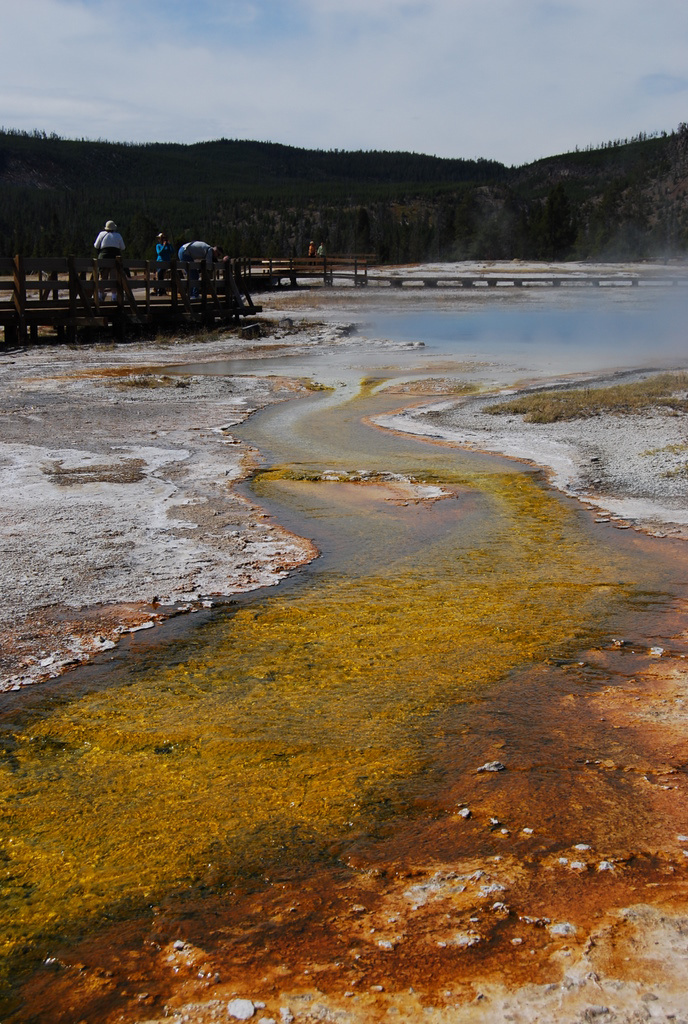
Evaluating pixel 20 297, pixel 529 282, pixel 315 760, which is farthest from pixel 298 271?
pixel 315 760

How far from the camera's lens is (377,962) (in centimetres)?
231

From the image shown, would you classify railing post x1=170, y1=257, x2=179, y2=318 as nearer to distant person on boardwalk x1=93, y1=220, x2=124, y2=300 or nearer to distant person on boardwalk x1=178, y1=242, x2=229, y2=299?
distant person on boardwalk x1=93, y1=220, x2=124, y2=300

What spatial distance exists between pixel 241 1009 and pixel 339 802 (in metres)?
0.89

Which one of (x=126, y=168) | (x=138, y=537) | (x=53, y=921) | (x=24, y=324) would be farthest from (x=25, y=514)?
(x=126, y=168)

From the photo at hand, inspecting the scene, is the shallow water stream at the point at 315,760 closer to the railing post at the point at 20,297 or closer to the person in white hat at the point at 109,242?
the railing post at the point at 20,297

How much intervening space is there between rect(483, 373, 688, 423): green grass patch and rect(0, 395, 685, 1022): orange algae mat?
4.62 metres

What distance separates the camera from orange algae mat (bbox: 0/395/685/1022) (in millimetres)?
2357

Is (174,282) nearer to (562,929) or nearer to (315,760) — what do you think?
(315,760)

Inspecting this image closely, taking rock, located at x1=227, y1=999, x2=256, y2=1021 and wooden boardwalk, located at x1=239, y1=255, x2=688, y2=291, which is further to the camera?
wooden boardwalk, located at x1=239, y1=255, x2=688, y2=291

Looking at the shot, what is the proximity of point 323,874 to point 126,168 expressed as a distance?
14558cm

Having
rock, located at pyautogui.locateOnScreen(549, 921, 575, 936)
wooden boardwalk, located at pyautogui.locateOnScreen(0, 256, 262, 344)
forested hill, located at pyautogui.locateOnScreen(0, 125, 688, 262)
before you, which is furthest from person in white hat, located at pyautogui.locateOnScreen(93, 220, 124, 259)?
forested hill, located at pyautogui.locateOnScreen(0, 125, 688, 262)

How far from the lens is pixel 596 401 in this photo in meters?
9.70

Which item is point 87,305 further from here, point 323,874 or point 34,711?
point 323,874

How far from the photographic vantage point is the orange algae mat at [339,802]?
2357mm
